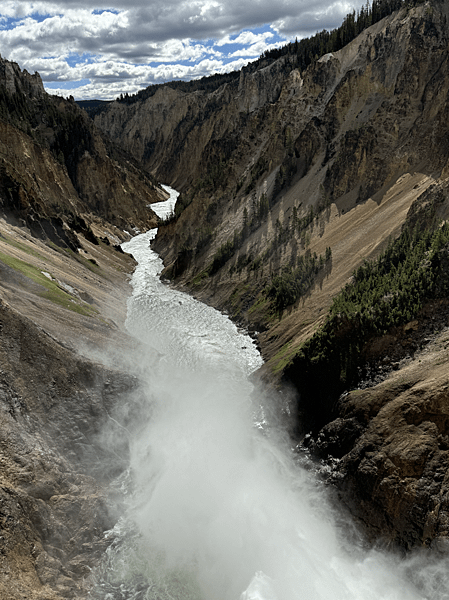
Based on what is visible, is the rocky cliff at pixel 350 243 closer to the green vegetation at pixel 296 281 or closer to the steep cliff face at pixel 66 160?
the green vegetation at pixel 296 281

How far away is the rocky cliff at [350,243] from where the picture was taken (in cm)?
1526

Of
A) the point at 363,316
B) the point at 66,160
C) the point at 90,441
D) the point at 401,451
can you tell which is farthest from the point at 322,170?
the point at 66,160

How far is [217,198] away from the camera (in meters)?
52.9

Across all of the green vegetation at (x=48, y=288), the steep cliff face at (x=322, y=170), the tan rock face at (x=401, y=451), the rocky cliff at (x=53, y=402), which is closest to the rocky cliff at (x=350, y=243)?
the tan rock face at (x=401, y=451)

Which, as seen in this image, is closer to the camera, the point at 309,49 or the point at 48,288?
the point at 48,288

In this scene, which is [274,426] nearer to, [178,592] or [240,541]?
[240,541]

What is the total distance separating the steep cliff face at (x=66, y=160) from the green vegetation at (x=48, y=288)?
80.7 feet

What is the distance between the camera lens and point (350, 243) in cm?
3114

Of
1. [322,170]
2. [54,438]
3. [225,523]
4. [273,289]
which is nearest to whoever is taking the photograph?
[225,523]

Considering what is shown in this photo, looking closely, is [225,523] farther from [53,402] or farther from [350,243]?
[350,243]

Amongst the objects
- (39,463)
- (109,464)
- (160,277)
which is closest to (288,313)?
(109,464)

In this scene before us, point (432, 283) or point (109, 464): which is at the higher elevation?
point (432, 283)

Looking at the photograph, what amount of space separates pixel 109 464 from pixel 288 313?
52.2 feet

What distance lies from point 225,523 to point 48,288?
1705 centimetres
